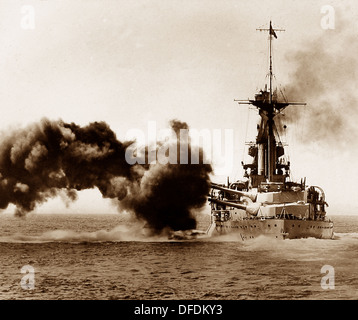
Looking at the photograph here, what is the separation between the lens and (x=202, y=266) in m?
29.9

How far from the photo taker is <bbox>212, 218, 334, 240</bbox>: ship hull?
4184cm

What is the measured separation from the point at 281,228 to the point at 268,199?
3.49 m

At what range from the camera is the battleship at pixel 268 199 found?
42841mm

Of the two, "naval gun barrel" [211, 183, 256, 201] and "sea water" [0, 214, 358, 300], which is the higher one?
"naval gun barrel" [211, 183, 256, 201]

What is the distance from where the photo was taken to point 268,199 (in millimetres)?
44406
